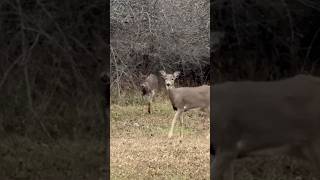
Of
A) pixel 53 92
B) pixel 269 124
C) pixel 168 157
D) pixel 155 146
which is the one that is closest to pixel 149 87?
pixel 53 92

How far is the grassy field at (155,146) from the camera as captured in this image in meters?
5.96

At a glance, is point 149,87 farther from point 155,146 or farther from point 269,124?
point 269,124

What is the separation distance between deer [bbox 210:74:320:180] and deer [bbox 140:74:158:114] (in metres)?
8.05

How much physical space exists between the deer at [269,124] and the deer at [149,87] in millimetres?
8048

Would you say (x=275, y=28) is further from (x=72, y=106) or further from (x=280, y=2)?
(x=72, y=106)

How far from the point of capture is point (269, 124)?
491 cm

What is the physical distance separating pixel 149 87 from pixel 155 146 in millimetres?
5711

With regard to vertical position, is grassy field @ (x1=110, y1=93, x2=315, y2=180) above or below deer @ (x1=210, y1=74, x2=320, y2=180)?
below

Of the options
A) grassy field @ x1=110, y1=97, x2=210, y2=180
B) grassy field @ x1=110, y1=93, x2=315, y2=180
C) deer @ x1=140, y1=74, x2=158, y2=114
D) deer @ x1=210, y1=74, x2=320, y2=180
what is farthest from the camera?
deer @ x1=140, y1=74, x2=158, y2=114

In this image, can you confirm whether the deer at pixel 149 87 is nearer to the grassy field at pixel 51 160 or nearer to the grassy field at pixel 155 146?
the grassy field at pixel 155 146

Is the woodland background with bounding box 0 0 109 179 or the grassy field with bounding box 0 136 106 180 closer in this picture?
the grassy field with bounding box 0 136 106 180

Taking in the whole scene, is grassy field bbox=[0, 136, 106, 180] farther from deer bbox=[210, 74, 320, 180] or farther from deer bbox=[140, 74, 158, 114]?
deer bbox=[140, 74, 158, 114]

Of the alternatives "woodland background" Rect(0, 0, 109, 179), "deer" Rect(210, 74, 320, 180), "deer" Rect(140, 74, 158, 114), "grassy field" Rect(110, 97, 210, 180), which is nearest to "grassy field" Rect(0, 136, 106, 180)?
"woodland background" Rect(0, 0, 109, 179)

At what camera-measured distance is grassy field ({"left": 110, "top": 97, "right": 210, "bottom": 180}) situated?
5.96 m
